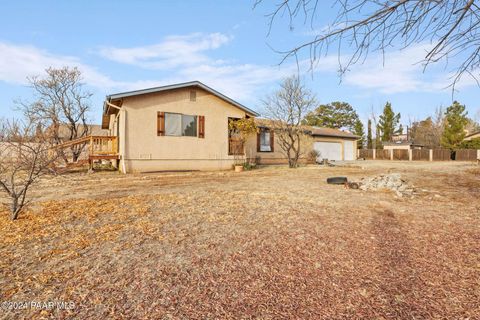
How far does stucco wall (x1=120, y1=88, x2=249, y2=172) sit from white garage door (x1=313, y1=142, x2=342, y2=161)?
10594 millimetres

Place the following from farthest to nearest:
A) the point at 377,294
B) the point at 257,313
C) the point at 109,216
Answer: the point at 109,216, the point at 377,294, the point at 257,313

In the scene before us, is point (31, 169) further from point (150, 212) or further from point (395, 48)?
point (395, 48)

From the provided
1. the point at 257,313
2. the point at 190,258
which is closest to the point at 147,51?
the point at 190,258

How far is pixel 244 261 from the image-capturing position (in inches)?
104

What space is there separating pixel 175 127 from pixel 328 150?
51.8ft

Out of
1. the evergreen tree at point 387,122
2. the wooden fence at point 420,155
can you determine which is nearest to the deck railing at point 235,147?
the wooden fence at point 420,155

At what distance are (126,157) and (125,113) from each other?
203 cm

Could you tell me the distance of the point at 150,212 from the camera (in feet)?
15.0

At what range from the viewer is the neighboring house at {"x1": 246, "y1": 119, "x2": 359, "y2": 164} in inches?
693

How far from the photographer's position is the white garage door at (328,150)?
2223 centimetres

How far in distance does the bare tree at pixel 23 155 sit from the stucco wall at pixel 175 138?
6.93m

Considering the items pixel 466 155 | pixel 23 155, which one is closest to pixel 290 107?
pixel 23 155

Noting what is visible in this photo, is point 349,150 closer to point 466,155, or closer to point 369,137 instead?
point 466,155

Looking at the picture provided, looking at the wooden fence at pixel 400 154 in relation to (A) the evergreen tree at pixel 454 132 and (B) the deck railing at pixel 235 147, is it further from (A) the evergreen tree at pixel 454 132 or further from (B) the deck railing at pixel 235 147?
(B) the deck railing at pixel 235 147
